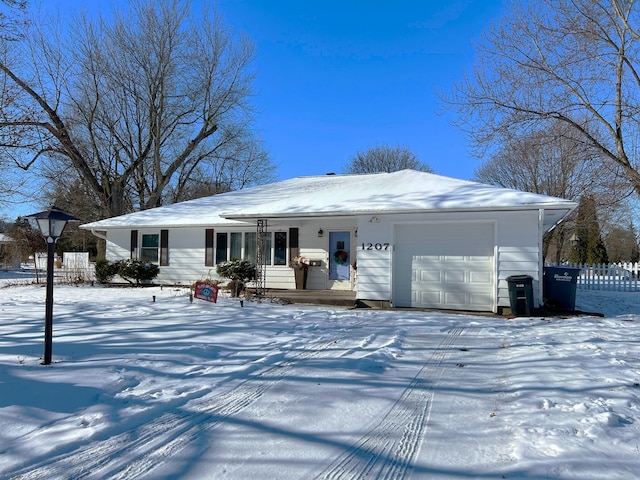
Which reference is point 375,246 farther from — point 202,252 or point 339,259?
point 202,252

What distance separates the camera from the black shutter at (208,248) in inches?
610

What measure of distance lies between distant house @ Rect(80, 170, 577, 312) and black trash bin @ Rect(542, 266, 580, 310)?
1.26 m

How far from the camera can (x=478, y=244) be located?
10.9 metres

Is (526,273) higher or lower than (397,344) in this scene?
higher

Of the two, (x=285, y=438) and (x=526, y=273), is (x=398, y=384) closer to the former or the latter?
(x=285, y=438)

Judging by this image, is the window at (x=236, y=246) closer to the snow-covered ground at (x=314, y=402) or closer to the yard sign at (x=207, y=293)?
the yard sign at (x=207, y=293)

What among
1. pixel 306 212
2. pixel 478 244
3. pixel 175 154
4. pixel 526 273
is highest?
pixel 175 154

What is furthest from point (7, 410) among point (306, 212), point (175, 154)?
point (175, 154)

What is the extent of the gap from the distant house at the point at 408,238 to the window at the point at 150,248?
2.08 meters

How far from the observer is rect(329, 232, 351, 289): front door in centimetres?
1387

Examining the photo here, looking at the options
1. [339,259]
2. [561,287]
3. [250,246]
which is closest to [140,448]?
[339,259]

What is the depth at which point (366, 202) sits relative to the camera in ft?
39.0

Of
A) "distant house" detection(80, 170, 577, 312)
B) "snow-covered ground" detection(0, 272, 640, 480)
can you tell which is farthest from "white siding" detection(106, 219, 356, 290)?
"snow-covered ground" detection(0, 272, 640, 480)

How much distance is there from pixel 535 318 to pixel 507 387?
580 centimetres
